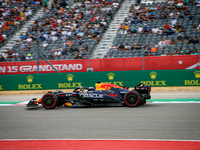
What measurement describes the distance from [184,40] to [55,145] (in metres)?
13.3

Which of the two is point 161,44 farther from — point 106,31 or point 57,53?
point 57,53

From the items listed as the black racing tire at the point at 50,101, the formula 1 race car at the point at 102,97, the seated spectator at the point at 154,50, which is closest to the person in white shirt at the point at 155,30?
the seated spectator at the point at 154,50

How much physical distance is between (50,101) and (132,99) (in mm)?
3145

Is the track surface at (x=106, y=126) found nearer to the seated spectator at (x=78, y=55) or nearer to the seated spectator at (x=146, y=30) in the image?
the seated spectator at (x=78, y=55)

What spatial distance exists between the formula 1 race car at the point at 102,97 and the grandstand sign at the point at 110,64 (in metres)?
6.01

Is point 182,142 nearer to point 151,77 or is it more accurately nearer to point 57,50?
point 151,77

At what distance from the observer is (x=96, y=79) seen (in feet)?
53.0

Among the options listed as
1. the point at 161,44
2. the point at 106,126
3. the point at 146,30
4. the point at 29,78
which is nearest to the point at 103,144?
the point at 106,126

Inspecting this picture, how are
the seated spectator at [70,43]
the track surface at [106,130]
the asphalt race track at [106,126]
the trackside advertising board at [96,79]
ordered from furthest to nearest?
the seated spectator at [70,43], the trackside advertising board at [96,79], the asphalt race track at [106,126], the track surface at [106,130]

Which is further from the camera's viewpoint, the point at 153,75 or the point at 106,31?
the point at 106,31

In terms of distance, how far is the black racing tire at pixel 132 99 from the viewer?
9.10 metres

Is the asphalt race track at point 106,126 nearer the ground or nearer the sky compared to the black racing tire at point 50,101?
nearer the ground

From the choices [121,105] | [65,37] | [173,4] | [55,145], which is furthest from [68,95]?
[173,4]

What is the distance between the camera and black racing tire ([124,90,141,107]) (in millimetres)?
9102
